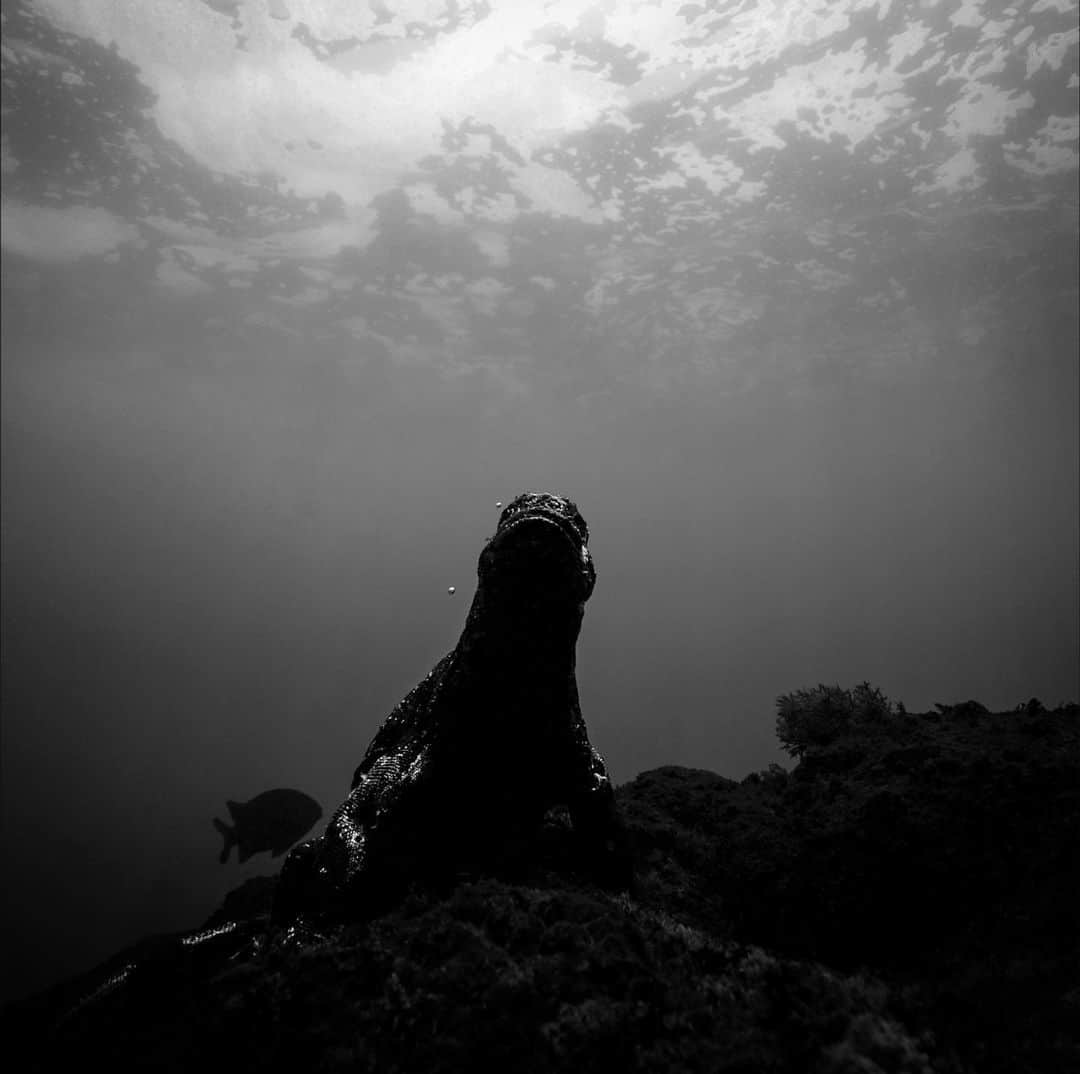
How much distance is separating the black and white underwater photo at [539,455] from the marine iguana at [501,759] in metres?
0.03

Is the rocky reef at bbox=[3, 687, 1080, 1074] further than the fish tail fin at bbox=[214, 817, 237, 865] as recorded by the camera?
No

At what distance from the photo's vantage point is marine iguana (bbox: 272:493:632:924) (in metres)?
3.31

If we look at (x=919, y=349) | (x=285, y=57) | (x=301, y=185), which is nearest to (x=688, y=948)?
(x=285, y=57)

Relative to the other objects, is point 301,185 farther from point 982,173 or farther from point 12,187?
point 982,173

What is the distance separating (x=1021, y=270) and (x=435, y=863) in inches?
1713

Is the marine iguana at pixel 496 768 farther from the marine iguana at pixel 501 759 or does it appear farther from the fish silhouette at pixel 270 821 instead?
the fish silhouette at pixel 270 821

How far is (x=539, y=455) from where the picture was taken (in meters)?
73.6

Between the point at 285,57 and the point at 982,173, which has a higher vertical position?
the point at 982,173

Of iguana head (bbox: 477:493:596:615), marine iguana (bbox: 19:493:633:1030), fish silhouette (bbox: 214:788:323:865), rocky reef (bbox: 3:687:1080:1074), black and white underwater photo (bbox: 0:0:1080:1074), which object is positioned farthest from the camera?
fish silhouette (bbox: 214:788:323:865)

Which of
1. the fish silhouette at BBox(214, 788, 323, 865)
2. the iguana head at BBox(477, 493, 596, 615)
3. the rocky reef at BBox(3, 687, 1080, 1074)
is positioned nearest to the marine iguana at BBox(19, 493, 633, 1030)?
the iguana head at BBox(477, 493, 596, 615)

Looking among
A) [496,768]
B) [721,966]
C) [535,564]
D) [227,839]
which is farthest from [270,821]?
[721,966]

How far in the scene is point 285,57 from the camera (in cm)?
2003

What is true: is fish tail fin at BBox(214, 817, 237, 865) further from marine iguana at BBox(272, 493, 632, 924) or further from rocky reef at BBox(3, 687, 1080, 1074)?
marine iguana at BBox(272, 493, 632, 924)

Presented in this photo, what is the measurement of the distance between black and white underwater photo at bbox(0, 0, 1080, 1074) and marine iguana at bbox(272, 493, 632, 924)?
0.10 ft
